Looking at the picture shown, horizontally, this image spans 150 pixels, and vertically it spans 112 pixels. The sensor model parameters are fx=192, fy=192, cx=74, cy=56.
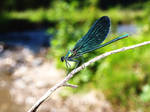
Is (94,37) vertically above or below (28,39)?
below

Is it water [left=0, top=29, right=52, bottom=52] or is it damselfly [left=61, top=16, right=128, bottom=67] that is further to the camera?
water [left=0, top=29, right=52, bottom=52]

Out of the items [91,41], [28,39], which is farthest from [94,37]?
[28,39]

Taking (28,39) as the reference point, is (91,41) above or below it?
below

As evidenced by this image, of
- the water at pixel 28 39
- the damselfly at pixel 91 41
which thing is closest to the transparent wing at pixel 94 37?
the damselfly at pixel 91 41

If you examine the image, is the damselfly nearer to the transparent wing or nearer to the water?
the transparent wing

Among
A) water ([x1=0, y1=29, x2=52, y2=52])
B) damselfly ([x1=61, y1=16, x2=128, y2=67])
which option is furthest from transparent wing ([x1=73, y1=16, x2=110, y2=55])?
water ([x1=0, y1=29, x2=52, y2=52])

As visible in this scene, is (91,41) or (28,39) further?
(28,39)

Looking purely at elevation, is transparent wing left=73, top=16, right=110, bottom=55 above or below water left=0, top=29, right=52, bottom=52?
below

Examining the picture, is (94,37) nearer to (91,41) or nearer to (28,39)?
(91,41)
